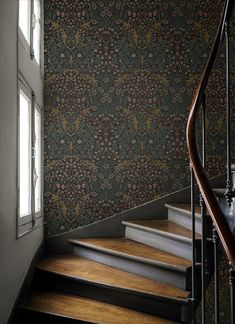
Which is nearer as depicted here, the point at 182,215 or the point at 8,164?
the point at 8,164

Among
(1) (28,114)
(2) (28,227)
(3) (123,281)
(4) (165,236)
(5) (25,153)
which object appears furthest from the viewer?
(1) (28,114)

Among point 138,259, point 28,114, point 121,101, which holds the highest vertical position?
point 121,101

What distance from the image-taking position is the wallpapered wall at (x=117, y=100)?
178 inches

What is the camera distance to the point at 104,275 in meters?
3.27

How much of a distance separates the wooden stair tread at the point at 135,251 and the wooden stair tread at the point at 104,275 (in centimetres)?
14

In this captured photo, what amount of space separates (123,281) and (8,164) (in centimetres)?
115

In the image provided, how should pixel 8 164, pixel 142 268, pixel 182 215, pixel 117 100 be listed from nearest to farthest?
1. pixel 8 164
2. pixel 142 268
3. pixel 182 215
4. pixel 117 100

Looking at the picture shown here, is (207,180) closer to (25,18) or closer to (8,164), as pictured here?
(8,164)

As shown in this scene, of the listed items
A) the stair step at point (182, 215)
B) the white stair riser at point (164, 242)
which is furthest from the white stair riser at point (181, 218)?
the white stair riser at point (164, 242)

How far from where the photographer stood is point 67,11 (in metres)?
4.59

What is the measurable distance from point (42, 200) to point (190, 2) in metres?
2.63

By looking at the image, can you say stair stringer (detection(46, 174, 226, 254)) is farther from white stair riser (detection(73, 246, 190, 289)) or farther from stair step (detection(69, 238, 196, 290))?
white stair riser (detection(73, 246, 190, 289))

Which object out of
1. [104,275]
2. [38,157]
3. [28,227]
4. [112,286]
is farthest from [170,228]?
[38,157]

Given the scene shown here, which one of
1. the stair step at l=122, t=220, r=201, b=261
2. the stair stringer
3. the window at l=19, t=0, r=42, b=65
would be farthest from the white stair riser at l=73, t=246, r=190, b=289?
the window at l=19, t=0, r=42, b=65
